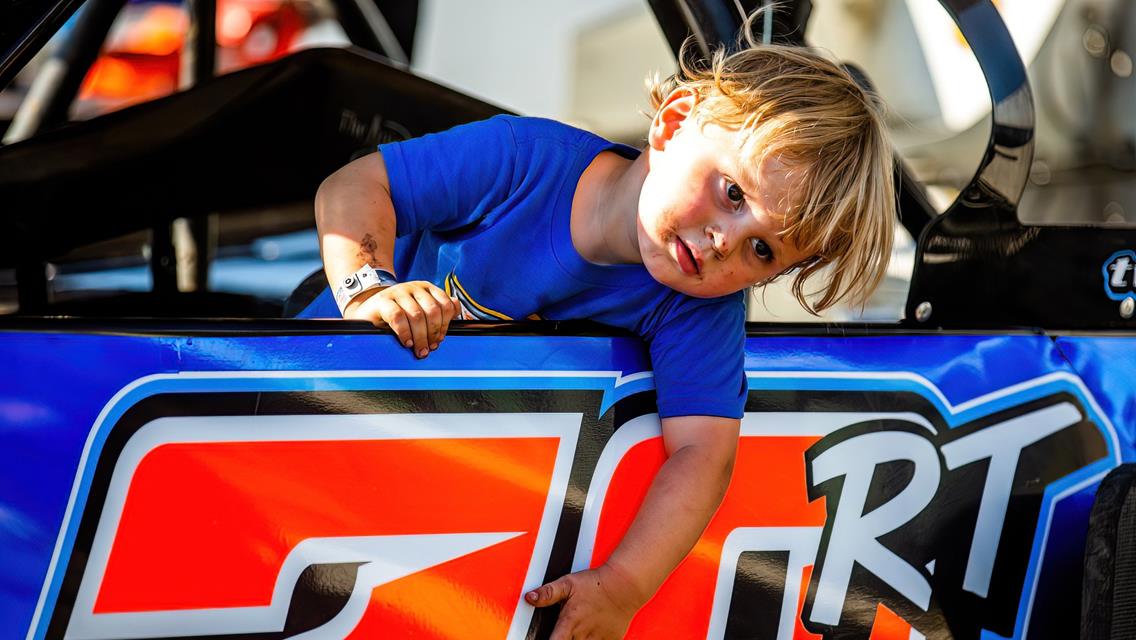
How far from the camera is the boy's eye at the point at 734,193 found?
3.31 feet

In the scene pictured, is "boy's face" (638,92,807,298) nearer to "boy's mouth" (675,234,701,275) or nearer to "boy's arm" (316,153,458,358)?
"boy's mouth" (675,234,701,275)

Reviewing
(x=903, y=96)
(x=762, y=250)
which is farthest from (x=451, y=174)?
(x=903, y=96)

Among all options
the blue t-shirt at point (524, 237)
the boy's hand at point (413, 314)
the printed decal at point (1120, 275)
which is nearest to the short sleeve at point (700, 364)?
the blue t-shirt at point (524, 237)

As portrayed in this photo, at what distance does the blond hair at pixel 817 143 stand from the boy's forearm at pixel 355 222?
13.2 inches

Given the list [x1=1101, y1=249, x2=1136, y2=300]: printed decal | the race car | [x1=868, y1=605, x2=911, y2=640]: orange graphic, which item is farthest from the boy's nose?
[x1=1101, y1=249, x2=1136, y2=300]: printed decal

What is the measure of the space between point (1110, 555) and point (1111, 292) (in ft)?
1.06

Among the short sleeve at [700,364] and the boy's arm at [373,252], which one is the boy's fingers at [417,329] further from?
the short sleeve at [700,364]

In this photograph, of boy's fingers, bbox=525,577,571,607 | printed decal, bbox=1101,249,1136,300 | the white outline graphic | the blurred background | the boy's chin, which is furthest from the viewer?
the blurred background

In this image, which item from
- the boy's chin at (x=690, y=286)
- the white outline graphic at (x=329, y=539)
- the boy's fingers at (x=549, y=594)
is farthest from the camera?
the boy's chin at (x=690, y=286)

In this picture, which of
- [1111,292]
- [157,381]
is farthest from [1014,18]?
[157,381]

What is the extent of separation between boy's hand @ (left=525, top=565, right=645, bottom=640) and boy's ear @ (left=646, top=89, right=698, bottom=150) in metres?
0.45

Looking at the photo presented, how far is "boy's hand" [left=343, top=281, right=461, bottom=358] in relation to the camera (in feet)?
2.95

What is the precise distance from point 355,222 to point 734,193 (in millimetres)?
372

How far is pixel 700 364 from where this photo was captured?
1.02m
